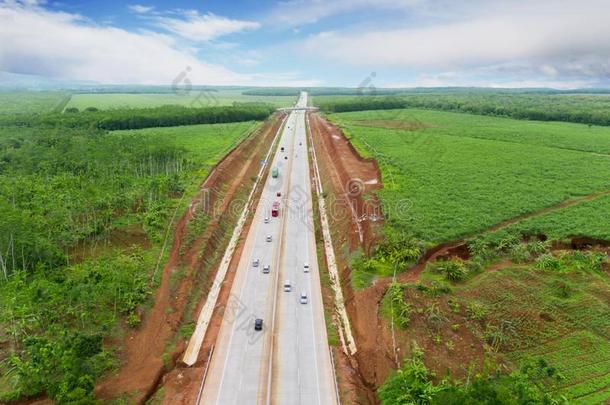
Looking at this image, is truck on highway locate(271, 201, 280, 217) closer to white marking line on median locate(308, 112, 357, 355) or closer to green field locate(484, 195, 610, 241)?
white marking line on median locate(308, 112, 357, 355)

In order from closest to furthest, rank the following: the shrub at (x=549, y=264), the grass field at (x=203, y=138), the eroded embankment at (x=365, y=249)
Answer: the eroded embankment at (x=365, y=249) → the shrub at (x=549, y=264) → the grass field at (x=203, y=138)

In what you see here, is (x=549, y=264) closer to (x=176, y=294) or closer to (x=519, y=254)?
(x=519, y=254)

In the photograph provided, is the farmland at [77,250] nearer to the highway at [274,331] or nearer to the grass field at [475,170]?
the highway at [274,331]

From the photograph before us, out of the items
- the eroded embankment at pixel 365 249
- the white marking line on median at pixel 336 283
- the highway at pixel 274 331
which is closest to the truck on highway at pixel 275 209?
the highway at pixel 274 331

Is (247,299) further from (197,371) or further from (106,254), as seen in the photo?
(106,254)

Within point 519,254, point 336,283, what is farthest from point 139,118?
point 519,254

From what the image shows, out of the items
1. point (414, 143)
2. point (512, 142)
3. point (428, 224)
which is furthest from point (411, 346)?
point (512, 142)

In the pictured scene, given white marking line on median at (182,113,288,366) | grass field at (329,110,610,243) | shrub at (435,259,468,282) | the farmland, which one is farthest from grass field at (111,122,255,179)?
shrub at (435,259,468,282)
